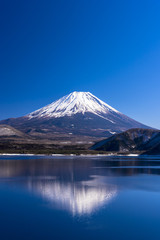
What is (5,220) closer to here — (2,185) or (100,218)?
(100,218)

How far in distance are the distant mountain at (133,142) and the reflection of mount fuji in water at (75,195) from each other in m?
106

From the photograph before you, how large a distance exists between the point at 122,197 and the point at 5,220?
10.7 metres

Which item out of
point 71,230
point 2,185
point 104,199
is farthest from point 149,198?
point 2,185

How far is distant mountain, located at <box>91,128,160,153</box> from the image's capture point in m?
131

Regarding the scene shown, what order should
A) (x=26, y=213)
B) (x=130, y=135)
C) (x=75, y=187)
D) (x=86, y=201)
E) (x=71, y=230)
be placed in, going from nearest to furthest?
(x=71, y=230)
(x=26, y=213)
(x=86, y=201)
(x=75, y=187)
(x=130, y=135)

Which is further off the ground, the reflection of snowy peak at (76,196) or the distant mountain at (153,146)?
the distant mountain at (153,146)

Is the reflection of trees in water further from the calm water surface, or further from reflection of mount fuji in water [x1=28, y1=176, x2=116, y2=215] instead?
the calm water surface

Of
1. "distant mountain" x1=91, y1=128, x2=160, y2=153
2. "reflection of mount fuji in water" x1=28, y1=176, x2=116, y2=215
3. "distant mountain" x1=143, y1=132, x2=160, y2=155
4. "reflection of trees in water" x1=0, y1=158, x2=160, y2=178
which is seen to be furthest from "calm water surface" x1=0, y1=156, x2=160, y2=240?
"distant mountain" x1=91, y1=128, x2=160, y2=153

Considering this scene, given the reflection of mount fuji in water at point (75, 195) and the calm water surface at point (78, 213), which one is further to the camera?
the reflection of mount fuji in water at point (75, 195)

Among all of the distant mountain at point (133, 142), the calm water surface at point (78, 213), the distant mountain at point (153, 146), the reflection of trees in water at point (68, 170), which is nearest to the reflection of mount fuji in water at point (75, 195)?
the calm water surface at point (78, 213)

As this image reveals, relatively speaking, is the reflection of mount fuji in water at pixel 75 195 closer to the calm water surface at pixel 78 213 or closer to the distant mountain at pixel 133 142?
the calm water surface at pixel 78 213

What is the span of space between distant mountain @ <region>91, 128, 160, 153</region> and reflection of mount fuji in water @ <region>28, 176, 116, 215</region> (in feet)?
348

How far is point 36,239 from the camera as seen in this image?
12.6 metres

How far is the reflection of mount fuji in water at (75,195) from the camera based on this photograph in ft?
60.2
